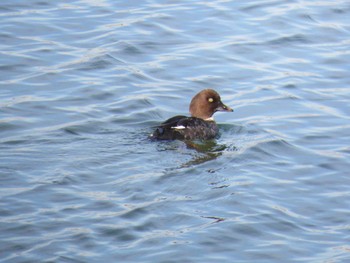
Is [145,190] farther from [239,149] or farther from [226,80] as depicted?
[226,80]

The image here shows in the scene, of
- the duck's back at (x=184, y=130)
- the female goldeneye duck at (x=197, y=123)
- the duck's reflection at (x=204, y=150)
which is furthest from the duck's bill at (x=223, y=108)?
the duck's reflection at (x=204, y=150)

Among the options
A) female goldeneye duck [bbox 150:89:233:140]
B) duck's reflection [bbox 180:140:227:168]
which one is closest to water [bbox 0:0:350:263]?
duck's reflection [bbox 180:140:227:168]

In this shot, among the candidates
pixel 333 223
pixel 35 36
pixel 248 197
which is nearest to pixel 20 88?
pixel 35 36

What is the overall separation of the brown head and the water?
256 mm

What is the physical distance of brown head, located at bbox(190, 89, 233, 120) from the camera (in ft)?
48.2

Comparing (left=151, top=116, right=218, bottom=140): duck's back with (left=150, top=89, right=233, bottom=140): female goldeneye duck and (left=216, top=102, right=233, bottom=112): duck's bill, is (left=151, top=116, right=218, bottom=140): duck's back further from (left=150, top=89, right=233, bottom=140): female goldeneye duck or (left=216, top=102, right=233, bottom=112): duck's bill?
(left=216, top=102, right=233, bottom=112): duck's bill

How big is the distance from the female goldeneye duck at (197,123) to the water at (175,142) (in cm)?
16

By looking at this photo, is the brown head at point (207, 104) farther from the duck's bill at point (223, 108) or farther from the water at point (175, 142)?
the water at point (175, 142)

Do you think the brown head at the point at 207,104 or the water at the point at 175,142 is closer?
the water at the point at 175,142

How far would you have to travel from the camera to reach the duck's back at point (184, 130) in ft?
44.9

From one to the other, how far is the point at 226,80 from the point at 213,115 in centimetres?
127

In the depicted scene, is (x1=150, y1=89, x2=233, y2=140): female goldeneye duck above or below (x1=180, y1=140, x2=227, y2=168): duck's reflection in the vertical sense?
above

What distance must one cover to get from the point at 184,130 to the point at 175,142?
0.20 m

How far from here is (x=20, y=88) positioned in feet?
50.1
